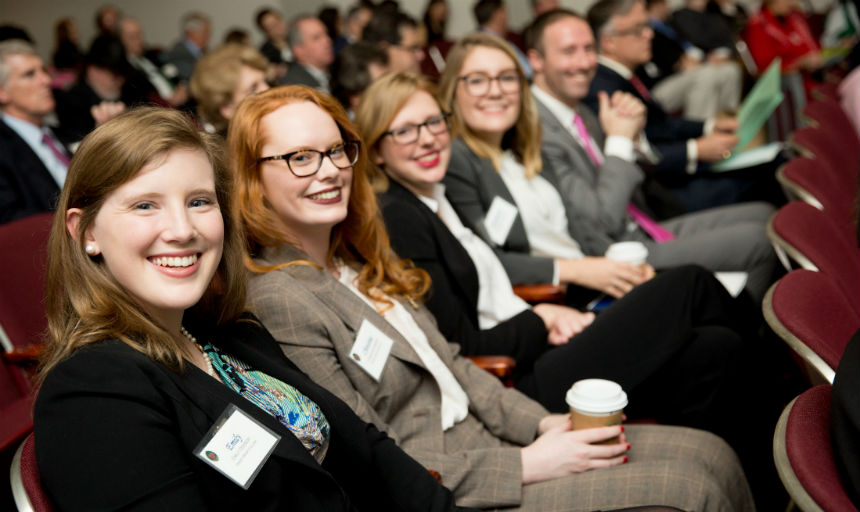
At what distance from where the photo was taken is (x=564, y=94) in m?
3.26

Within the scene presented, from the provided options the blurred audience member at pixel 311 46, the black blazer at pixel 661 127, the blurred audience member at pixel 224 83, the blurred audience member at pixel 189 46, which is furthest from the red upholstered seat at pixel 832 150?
the blurred audience member at pixel 189 46

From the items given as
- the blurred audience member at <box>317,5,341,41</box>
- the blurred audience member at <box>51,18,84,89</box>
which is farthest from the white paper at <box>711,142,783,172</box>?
the blurred audience member at <box>317,5,341,41</box>

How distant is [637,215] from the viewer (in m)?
3.16

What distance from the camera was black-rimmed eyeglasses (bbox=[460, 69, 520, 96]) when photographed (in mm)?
2734

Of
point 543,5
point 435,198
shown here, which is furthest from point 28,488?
point 543,5

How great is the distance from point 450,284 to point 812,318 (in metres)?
1.02

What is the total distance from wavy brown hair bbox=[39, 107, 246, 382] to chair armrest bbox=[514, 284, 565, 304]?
1510mm

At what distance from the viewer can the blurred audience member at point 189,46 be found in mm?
8305

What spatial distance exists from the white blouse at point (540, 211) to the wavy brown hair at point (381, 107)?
623 millimetres

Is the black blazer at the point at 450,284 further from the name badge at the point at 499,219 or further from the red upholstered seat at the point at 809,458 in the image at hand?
the red upholstered seat at the point at 809,458

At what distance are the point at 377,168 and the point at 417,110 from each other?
0.20m

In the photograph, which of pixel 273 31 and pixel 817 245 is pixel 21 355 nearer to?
pixel 817 245

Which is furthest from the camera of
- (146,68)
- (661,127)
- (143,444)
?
(146,68)

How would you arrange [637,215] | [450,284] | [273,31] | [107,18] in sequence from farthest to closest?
[273,31], [107,18], [637,215], [450,284]
